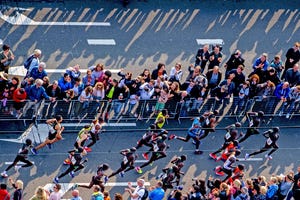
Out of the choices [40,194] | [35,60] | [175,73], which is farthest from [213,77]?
[40,194]

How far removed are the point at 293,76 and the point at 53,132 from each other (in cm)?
898

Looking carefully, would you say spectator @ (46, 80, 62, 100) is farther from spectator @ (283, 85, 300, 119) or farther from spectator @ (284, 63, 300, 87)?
spectator @ (284, 63, 300, 87)

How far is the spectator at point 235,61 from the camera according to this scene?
28562 mm

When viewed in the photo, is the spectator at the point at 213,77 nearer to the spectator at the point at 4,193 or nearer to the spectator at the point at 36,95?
the spectator at the point at 36,95

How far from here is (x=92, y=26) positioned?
3106 cm

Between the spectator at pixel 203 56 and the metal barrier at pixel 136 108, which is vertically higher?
the spectator at pixel 203 56

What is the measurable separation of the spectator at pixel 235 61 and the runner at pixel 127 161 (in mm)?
5388

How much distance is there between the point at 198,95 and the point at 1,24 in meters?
8.50

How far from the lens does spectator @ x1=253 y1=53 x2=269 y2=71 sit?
28.4 m

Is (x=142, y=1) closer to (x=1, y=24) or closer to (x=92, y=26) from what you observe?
(x=92, y=26)

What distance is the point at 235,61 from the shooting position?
28.6m

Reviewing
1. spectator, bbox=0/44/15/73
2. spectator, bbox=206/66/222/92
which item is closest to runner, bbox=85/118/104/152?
spectator, bbox=0/44/15/73

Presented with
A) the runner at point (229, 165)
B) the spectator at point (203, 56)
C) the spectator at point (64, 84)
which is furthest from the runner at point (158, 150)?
the spectator at point (203, 56)

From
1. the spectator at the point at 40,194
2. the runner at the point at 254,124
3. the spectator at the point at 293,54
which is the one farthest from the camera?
the spectator at the point at 293,54
